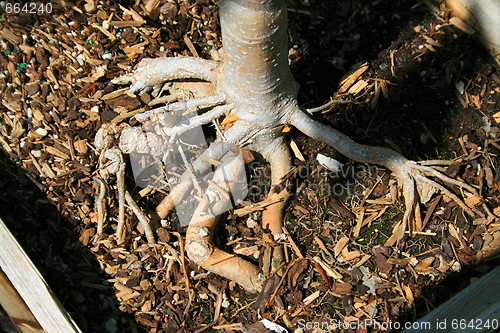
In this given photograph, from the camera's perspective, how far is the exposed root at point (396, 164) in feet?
7.14

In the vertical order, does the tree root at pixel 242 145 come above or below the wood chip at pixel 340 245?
above

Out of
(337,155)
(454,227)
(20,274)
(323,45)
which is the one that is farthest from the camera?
(323,45)

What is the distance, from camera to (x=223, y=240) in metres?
2.26

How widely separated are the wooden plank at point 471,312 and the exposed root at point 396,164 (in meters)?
0.42

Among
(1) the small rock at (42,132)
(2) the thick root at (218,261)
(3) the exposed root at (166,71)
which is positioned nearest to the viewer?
(2) the thick root at (218,261)

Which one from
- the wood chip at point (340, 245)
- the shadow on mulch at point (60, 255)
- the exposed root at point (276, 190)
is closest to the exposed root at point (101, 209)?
the shadow on mulch at point (60, 255)

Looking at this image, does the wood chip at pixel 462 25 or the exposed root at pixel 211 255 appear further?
the wood chip at pixel 462 25

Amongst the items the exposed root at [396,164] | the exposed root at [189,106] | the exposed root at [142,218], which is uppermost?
the exposed root at [189,106]

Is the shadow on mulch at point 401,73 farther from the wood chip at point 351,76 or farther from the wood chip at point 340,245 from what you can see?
the wood chip at point 340,245

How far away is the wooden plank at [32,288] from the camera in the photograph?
1.86 m

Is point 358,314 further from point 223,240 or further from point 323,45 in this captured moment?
point 323,45

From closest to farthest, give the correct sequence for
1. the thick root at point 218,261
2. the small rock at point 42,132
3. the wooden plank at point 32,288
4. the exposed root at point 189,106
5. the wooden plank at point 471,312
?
the wooden plank at point 471,312
the wooden plank at point 32,288
the thick root at point 218,261
the exposed root at point 189,106
the small rock at point 42,132

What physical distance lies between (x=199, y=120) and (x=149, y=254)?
27.8 inches

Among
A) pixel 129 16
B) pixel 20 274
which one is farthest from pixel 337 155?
pixel 20 274
